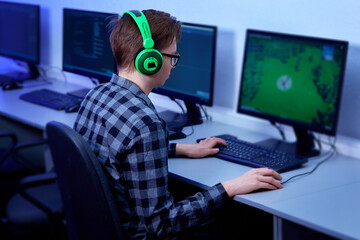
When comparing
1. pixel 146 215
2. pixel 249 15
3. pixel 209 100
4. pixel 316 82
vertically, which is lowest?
pixel 146 215

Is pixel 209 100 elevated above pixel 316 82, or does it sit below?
below

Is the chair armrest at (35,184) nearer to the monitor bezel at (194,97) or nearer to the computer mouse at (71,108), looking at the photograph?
the computer mouse at (71,108)

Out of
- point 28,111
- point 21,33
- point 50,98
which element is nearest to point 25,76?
point 21,33

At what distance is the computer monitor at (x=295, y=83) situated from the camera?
1.96m

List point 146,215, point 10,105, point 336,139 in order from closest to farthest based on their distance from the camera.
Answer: point 146,215
point 336,139
point 10,105

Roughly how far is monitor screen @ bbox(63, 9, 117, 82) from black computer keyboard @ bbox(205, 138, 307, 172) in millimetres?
962

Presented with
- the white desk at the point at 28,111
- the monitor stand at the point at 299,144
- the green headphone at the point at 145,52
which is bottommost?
the white desk at the point at 28,111

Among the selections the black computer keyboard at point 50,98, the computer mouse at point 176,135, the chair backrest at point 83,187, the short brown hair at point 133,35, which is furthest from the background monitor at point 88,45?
the chair backrest at point 83,187

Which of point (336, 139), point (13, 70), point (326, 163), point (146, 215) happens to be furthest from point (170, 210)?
point (13, 70)

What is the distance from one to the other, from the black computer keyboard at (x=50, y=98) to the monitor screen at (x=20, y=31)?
0.38 metres

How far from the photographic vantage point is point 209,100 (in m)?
2.34

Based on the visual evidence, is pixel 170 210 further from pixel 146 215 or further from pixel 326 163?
pixel 326 163

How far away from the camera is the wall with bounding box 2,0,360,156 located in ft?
6.88

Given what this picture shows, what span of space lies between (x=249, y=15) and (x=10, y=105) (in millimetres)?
1309
